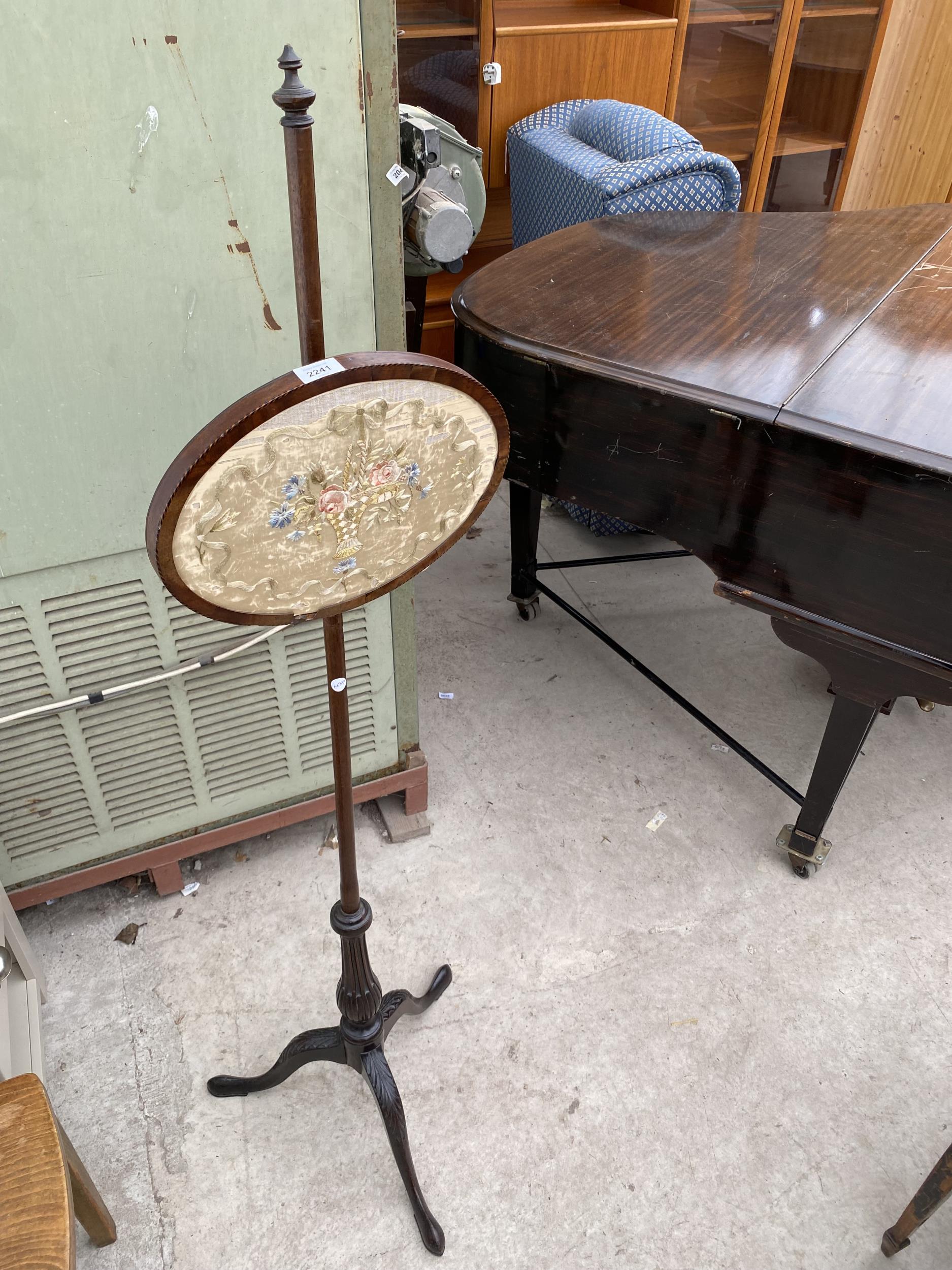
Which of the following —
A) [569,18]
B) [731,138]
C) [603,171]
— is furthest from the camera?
[731,138]

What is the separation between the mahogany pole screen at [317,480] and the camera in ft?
2.46

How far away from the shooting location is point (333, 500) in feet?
2.76

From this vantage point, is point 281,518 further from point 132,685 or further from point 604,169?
point 604,169

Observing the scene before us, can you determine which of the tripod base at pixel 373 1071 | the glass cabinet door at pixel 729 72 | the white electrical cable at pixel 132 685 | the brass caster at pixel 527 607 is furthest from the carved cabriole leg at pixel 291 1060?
the glass cabinet door at pixel 729 72

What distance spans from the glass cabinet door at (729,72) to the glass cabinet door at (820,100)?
0.13m

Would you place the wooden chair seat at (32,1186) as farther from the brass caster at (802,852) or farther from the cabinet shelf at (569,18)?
the cabinet shelf at (569,18)

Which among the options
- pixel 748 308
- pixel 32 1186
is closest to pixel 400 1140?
pixel 32 1186

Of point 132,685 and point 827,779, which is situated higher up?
point 132,685

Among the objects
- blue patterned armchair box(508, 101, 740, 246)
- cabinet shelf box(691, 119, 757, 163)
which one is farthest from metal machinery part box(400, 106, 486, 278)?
cabinet shelf box(691, 119, 757, 163)

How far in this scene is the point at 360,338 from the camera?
1.39 m

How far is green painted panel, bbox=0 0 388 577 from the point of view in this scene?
1.06 m

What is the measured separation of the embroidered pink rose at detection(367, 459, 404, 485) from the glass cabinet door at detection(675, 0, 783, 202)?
277cm

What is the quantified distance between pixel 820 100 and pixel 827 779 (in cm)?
293

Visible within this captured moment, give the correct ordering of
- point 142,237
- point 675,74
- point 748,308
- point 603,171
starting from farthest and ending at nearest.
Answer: point 675,74, point 603,171, point 748,308, point 142,237
